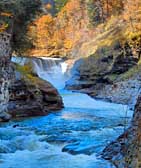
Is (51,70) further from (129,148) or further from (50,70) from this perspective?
(129,148)

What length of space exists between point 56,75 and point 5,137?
27304 millimetres

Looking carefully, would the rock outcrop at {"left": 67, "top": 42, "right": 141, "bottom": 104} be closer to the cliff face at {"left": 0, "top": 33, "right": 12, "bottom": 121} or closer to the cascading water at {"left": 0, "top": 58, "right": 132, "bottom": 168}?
the cascading water at {"left": 0, "top": 58, "right": 132, "bottom": 168}

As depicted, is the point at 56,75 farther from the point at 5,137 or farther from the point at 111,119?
the point at 5,137

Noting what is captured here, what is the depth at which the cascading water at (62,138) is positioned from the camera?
30.8 feet

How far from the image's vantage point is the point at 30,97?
18.9 meters

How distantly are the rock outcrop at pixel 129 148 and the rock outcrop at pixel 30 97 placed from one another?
29.3ft

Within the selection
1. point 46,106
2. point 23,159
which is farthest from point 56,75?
point 23,159

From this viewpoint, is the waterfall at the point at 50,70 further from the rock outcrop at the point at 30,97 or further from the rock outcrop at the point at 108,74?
the rock outcrop at the point at 30,97

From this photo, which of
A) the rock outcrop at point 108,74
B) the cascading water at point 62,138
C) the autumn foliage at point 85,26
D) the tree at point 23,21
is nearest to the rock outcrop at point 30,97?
the cascading water at point 62,138

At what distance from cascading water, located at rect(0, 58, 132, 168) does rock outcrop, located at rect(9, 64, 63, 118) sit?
2.36 feet

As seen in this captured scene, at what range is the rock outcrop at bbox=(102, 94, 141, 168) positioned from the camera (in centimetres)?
661

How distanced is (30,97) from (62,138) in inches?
273

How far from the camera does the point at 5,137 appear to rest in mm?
12609

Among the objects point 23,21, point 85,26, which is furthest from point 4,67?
point 85,26
